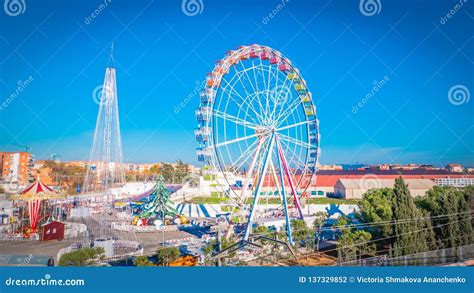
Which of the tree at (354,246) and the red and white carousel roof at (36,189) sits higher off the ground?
the red and white carousel roof at (36,189)

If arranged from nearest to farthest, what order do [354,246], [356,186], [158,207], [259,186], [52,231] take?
[354,246], [259,186], [52,231], [158,207], [356,186]

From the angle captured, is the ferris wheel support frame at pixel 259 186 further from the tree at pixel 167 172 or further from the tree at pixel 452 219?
the tree at pixel 167 172

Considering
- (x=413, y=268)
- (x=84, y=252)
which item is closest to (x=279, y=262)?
(x=413, y=268)

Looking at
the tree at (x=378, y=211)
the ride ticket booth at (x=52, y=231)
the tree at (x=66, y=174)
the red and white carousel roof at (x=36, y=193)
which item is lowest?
the ride ticket booth at (x=52, y=231)

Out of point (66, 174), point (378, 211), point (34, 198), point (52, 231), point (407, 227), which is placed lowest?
point (52, 231)

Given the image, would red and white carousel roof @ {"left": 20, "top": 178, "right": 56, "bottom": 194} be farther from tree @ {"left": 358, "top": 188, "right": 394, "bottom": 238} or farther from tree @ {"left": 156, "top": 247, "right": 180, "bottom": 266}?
tree @ {"left": 358, "top": 188, "right": 394, "bottom": 238}

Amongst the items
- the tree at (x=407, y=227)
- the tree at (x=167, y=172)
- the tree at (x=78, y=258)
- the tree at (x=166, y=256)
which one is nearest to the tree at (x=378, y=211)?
the tree at (x=407, y=227)

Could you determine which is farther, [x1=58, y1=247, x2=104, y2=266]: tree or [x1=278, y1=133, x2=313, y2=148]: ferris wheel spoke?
[x1=278, y1=133, x2=313, y2=148]: ferris wheel spoke

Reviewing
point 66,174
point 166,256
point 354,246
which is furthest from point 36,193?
point 66,174

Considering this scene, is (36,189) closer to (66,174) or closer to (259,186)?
(259,186)

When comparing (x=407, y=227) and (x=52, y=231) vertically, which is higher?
(x=407, y=227)

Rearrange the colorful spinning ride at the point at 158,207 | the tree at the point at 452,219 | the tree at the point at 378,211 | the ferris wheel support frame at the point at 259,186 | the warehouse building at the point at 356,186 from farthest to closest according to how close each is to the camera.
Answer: the warehouse building at the point at 356,186
the colorful spinning ride at the point at 158,207
the tree at the point at 378,211
the ferris wheel support frame at the point at 259,186
the tree at the point at 452,219

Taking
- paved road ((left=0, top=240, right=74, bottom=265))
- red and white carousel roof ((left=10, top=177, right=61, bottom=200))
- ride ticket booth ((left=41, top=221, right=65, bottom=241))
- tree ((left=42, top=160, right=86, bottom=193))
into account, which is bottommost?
paved road ((left=0, top=240, right=74, bottom=265))

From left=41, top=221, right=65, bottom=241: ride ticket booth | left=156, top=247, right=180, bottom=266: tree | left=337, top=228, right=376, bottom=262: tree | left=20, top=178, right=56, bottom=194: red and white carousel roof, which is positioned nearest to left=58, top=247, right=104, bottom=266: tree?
left=156, top=247, right=180, bottom=266: tree
